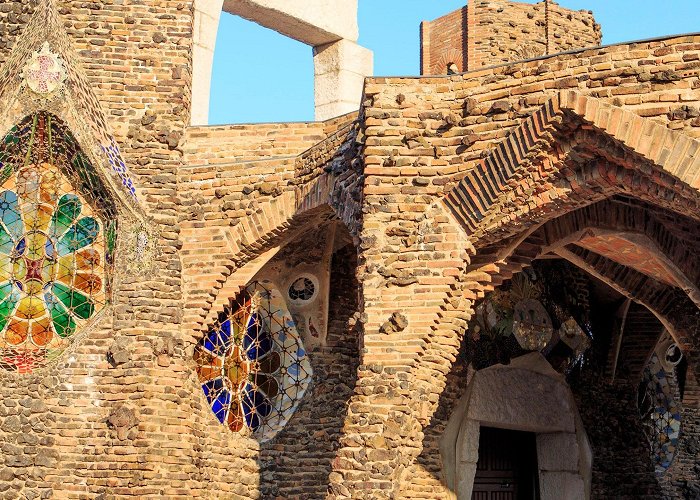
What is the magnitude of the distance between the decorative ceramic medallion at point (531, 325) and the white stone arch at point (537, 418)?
13 centimetres

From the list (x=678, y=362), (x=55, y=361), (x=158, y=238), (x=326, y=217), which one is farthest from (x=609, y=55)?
(x=678, y=362)

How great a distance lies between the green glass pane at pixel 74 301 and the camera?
1038 cm

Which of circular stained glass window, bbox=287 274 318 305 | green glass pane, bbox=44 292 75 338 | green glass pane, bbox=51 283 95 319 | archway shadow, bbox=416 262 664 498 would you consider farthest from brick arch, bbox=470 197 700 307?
green glass pane, bbox=44 292 75 338

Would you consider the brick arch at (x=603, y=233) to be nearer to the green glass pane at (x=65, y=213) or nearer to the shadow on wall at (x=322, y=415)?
the shadow on wall at (x=322, y=415)

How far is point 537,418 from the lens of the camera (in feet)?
38.4

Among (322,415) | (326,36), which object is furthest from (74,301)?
(326,36)

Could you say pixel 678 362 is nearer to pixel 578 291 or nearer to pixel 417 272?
pixel 578 291

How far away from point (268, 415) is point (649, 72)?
15.3 feet

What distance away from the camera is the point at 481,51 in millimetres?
15336

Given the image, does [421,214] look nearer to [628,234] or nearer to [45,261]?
[628,234]

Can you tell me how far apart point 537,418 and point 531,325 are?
31.9 inches

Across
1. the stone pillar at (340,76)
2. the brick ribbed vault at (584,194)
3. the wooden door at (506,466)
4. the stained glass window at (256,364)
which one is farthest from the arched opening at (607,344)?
the stone pillar at (340,76)

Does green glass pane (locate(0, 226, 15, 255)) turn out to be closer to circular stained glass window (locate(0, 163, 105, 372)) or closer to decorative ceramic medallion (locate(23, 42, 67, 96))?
circular stained glass window (locate(0, 163, 105, 372))

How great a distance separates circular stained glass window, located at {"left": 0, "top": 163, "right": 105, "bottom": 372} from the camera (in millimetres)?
10355
